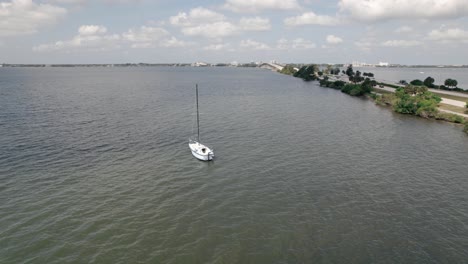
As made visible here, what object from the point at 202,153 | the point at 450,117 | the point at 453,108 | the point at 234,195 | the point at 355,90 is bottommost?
the point at 234,195

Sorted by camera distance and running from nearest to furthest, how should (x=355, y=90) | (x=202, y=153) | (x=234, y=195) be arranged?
(x=234, y=195), (x=202, y=153), (x=355, y=90)

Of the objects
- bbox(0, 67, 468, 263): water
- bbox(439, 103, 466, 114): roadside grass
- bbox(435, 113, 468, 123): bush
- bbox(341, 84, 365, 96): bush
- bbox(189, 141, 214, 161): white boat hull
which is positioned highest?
bbox(341, 84, 365, 96): bush

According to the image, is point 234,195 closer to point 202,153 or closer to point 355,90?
point 202,153

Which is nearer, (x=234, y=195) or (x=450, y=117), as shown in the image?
(x=234, y=195)

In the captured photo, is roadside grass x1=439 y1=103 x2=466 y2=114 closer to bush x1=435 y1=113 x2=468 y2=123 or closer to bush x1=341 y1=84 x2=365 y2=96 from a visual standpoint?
bush x1=435 y1=113 x2=468 y2=123

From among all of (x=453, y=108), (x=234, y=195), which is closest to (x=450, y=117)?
(x=453, y=108)

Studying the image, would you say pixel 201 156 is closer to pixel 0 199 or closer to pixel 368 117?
pixel 0 199

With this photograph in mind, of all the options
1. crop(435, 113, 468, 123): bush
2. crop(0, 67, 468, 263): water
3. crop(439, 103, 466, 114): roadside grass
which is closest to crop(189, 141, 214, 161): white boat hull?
crop(0, 67, 468, 263): water

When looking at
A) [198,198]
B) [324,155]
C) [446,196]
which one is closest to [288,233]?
[198,198]
